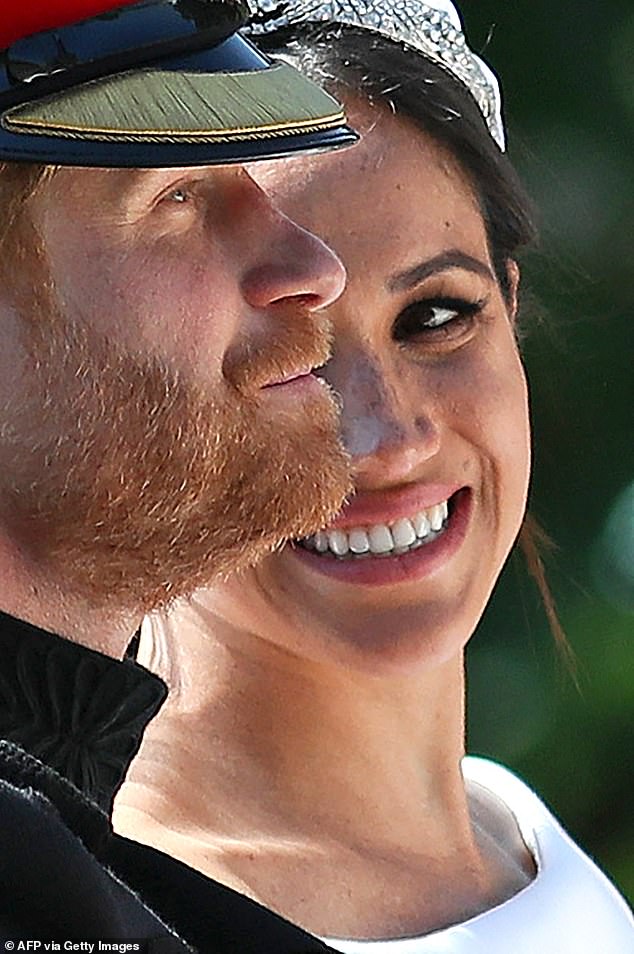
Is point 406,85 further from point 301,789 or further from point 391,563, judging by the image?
point 301,789

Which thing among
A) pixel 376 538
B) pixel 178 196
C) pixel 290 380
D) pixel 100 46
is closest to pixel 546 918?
pixel 376 538

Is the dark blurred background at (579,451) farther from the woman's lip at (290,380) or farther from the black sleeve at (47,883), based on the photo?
the black sleeve at (47,883)

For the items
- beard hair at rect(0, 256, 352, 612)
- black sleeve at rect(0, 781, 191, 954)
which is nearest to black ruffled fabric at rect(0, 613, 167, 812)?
beard hair at rect(0, 256, 352, 612)

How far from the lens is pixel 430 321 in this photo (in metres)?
1.61

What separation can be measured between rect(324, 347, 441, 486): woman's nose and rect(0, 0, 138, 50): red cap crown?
0.44m

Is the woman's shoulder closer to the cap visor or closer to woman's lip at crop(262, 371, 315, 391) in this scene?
woman's lip at crop(262, 371, 315, 391)

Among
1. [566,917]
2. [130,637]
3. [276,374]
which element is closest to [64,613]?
[130,637]

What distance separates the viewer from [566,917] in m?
1.65

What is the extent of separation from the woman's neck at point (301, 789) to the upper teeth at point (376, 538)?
86 millimetres

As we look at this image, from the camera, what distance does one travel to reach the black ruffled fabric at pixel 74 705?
3.76 feet

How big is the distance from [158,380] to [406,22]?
56cm

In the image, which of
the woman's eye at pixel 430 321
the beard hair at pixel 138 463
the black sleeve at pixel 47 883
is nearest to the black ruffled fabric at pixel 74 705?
the beard hair at pixel 138 463

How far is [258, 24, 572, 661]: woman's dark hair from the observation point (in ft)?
5.26

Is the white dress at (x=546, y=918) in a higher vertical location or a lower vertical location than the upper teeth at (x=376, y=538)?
lower
